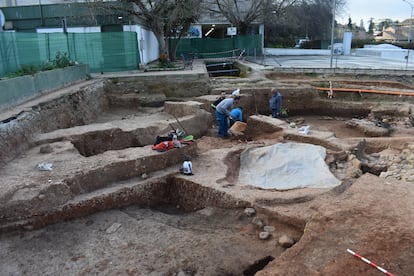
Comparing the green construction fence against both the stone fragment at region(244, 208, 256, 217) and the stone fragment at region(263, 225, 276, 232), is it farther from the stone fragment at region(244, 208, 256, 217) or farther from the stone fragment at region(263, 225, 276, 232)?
the stone fragment at region(263, 225, 276, 232)

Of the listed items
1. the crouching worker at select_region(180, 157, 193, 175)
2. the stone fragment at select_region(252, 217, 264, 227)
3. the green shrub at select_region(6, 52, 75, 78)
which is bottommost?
the stone fragment at select_region(252, 217, 264, 227)

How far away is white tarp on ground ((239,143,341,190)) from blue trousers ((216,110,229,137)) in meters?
2.70

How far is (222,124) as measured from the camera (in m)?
11.9

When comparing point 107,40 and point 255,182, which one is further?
point 107,40

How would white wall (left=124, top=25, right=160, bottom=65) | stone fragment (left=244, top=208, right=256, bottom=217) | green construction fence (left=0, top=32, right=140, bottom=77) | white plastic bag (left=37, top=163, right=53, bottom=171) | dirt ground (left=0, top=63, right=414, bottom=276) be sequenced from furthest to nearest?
white wall (left=124, top=25, right=160, bottom=65) → green construction fence (left=0, top=32, right=140, bottom=77) → white plastic bag (left=37, top=163, right=53, bottom=171) → stone fragment (left=244, top=208, right=256, bottom=217) → dirt ground (left=0, top=63, right=414, bottom=276)

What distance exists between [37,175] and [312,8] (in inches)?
1817

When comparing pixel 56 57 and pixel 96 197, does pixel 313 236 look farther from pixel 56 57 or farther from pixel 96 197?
pixel 56 57

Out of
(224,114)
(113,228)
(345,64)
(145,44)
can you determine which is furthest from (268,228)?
(345,64)

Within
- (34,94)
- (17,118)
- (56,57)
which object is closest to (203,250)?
(17,118)

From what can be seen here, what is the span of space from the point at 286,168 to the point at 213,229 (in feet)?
8.50

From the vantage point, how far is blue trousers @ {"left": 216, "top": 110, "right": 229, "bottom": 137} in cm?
1180

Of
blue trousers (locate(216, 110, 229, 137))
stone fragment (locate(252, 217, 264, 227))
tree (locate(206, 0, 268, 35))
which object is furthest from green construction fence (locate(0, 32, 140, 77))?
tree (locate(206, 0, 268, 35))

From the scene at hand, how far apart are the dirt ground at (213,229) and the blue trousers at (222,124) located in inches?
135

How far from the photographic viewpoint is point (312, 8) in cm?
4706
